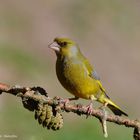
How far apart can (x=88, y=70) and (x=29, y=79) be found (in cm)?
654

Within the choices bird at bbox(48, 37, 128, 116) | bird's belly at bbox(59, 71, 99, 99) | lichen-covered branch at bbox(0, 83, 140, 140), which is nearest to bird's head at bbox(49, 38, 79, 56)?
bird at bbox(48, 37, 128, 116)

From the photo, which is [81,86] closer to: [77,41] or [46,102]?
[46,102]

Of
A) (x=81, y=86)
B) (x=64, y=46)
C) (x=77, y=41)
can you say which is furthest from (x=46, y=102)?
(x=77, y=41)

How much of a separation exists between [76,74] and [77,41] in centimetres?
1021

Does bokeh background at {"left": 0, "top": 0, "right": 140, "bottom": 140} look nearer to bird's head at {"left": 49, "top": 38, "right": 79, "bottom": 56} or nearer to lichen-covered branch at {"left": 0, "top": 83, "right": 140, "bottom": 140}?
bird's head at {"left": 49, "top": 38, "right": 79, "bottom": 56}

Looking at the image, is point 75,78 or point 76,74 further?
point 76,74

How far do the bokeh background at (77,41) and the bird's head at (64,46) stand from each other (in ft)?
8.78

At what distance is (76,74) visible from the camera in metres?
5.03

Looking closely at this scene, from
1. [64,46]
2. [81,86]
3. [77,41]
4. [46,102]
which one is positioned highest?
[77,41]

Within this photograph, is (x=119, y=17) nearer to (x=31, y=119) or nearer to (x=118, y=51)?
(x=118, y=51)

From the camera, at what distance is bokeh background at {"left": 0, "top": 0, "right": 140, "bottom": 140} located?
931 cm

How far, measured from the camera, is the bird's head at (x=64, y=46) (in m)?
4.94

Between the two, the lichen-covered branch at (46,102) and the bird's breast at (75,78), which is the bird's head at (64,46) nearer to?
the bird's breast at (75,78)

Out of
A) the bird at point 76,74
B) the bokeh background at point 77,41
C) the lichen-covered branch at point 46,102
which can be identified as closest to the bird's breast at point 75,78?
the bird at point 76,74
